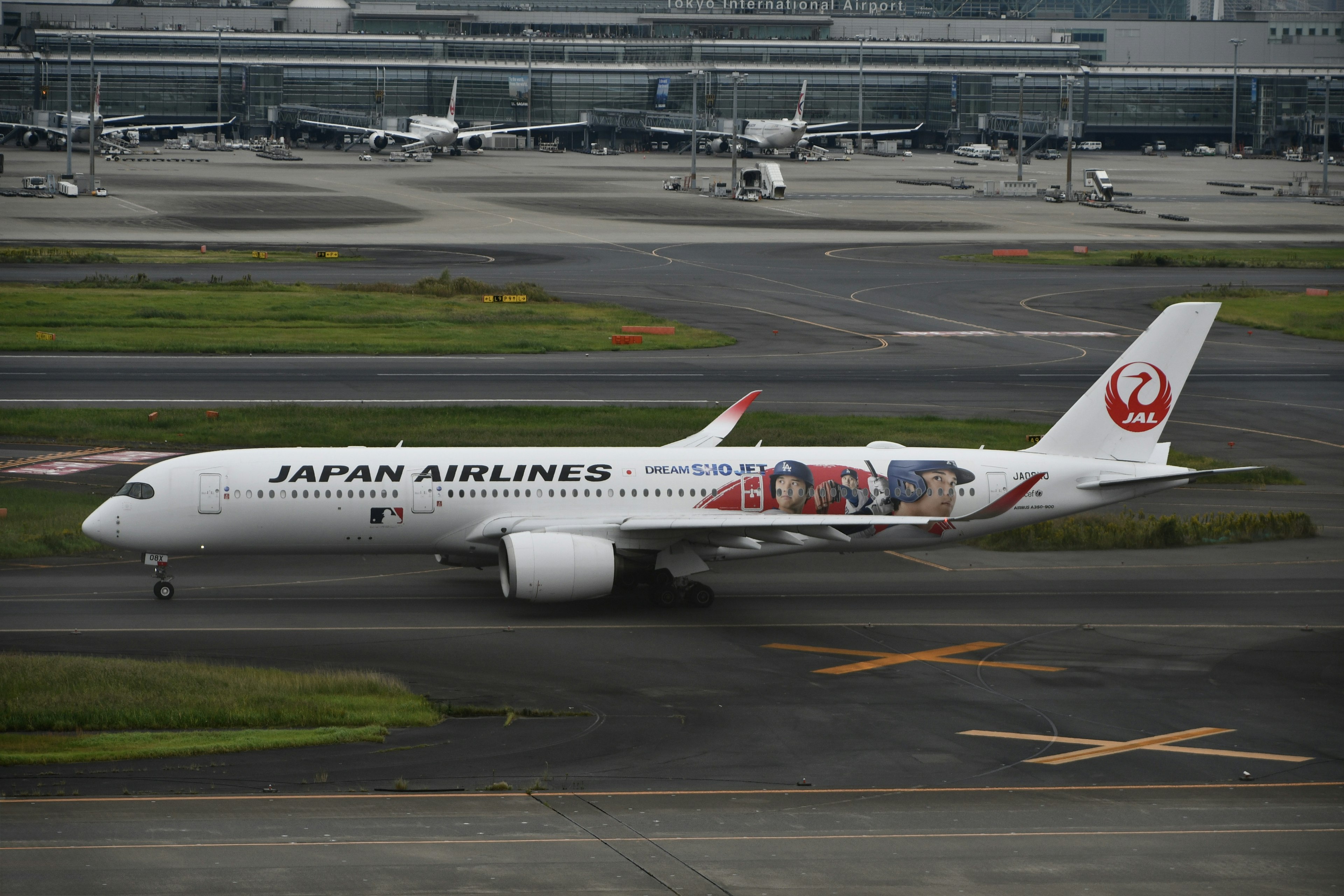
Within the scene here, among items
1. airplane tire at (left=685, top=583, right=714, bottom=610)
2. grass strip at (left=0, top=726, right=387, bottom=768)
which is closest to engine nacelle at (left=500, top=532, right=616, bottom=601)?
airplane tire at (left=685, top=583, right=714, bottom=610)

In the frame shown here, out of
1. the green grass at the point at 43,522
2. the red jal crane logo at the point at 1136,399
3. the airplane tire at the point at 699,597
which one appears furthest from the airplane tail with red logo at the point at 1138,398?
the green grass at the point at 43,522

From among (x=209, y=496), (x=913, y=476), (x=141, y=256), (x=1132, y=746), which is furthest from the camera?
(x=141, y=256)

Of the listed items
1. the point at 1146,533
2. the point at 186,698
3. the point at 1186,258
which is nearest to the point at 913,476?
the point at 1146,533

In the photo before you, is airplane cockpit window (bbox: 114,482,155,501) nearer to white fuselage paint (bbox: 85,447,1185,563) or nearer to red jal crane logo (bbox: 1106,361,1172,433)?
white fuselage paint (bbox: 85,447,1185,563)

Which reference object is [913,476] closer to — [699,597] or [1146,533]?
[699,597]

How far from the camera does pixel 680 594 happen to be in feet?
131

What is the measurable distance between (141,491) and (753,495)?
15975mm

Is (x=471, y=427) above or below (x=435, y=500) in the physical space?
below

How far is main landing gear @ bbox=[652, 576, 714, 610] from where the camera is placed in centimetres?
3969

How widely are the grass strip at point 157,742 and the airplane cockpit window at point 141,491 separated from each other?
1104cm

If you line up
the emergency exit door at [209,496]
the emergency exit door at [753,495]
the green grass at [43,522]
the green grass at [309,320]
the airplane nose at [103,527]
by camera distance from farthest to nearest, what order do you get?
the green grass at [309,320], the green grass at [43,522], the emergency exit door at [753,495], the airplane nose at [103,527], the emergency exit door at [209,496]

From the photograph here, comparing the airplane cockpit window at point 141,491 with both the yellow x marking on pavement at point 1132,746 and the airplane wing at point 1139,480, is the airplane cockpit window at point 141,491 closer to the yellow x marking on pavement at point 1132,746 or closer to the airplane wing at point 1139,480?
the yellow x marking on pavement at point 1132,746

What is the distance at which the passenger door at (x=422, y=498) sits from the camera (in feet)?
129

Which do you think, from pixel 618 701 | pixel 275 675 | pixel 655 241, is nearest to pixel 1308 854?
pixel 618 701
